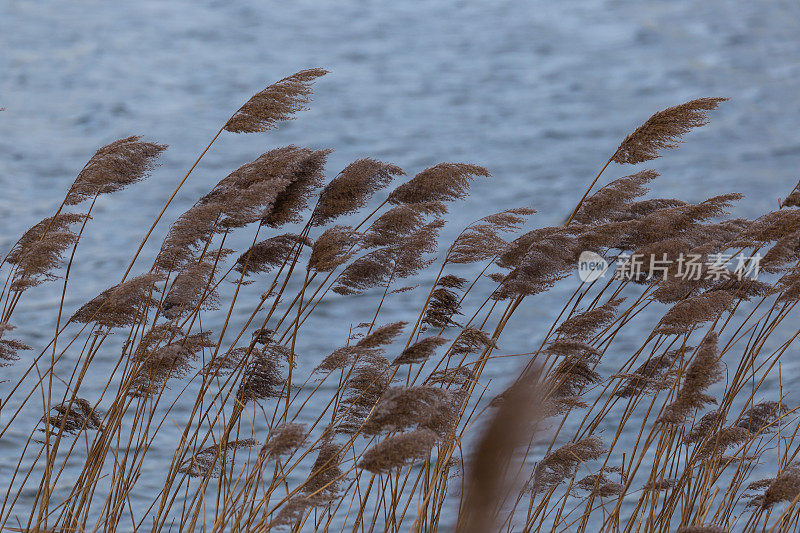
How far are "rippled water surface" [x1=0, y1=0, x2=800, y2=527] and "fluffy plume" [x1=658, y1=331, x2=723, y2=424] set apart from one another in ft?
16.9

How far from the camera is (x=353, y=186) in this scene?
2402 mm

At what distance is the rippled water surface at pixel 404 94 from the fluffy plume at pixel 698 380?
5160 millimetres

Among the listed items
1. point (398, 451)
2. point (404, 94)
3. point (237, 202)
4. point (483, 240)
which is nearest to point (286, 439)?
point (398, 451)

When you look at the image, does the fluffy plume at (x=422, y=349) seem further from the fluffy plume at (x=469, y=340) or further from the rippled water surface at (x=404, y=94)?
the rippled water surface at (x=404, y=94)

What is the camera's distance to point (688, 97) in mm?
10656

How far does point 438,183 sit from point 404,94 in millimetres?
8888

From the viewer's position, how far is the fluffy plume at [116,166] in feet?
7.89

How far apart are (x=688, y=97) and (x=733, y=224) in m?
8.57

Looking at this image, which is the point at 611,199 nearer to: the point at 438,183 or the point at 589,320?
the point at 589,320

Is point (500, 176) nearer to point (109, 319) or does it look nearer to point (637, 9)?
point (637, 9)

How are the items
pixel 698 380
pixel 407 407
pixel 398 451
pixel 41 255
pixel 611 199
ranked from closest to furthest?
pixel 398 451 → pixel 407 407 → pixel 698 380 → pixel 41 255 → pixel 611 199

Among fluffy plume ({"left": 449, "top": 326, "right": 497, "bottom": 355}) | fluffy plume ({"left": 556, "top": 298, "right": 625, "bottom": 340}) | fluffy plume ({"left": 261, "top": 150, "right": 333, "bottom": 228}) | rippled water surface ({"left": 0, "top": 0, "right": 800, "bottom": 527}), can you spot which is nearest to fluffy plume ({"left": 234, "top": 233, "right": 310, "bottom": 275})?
fluffy plume ({"left": 261, "top": 150, "right": 333, "bottom": 228})

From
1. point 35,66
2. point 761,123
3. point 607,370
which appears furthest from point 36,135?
point 761,123

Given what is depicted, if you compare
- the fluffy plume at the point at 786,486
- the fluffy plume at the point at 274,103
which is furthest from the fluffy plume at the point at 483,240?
the fluffy plume at the point at 786,486
